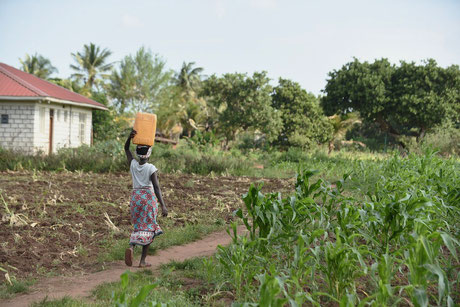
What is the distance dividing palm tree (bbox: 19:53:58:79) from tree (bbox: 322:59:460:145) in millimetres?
34048

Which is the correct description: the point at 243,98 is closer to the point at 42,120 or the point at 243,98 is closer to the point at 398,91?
the point at 398,91

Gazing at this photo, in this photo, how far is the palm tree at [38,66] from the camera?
154ft

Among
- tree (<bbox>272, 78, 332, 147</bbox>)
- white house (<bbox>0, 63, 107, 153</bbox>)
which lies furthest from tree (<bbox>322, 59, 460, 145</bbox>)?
white house (<bbox>0, 63, 107, 153</bbox>)

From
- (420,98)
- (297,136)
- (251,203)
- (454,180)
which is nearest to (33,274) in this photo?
(251,203)

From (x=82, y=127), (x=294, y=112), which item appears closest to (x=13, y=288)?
(x=82, y=127)

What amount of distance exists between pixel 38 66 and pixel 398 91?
40.8 meters

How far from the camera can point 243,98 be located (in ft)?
87.5

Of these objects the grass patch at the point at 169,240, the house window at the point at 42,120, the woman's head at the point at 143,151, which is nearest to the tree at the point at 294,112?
the house window at the point at 42,120

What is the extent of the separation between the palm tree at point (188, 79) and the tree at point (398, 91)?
25358mm

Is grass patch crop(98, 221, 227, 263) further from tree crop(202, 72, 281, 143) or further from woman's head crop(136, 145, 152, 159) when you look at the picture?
tree crop(202, 72, 281, 143)

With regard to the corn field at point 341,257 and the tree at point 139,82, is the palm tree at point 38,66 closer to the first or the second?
the tree at point 139,82

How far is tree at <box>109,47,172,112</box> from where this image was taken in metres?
43.0

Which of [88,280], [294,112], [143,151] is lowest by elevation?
[88,280]

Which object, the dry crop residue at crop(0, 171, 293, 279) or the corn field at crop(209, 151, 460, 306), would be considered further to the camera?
the dry crop residue at crop(0, 171, 293, 279)
